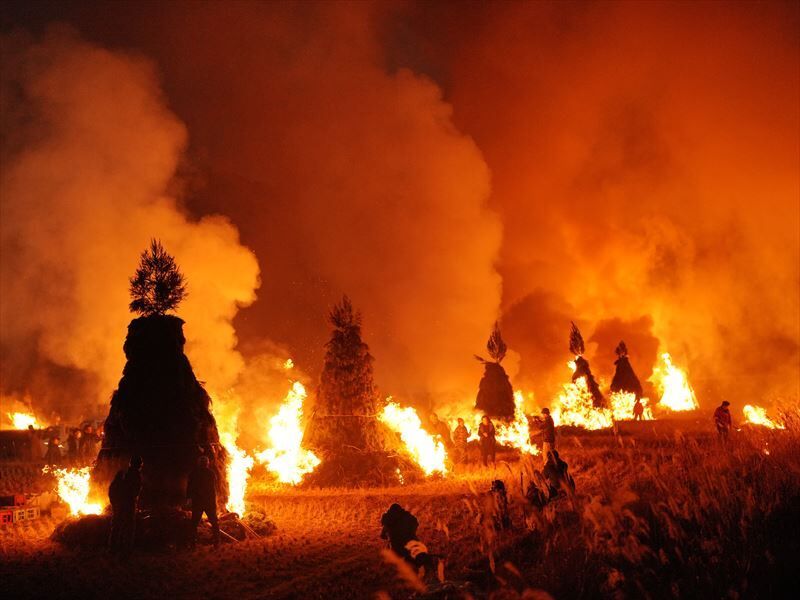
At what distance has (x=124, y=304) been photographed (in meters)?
33.1

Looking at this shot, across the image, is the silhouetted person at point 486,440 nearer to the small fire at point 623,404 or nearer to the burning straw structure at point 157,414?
the burning straw structure at point 157,414

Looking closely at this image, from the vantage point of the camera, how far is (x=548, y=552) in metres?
8.82

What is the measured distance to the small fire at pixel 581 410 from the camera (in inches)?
1331

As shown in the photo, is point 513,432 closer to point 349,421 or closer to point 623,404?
point 623,404

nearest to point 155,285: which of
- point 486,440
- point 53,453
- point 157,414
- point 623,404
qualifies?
point 157,414

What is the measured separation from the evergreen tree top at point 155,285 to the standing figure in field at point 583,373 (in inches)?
1070

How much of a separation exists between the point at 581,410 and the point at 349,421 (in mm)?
18733

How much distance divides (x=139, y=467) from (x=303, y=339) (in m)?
47.1

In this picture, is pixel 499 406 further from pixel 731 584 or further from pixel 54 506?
pixel 731 584

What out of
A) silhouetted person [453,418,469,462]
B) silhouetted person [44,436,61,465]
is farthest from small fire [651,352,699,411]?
silhouetted person [44,436,61,465]

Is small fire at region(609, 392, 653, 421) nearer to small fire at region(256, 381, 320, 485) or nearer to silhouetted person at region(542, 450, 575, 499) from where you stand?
small fire at region(256, 381, 320, 485)

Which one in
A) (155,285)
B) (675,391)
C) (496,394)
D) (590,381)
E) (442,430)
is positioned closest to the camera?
(155,285)

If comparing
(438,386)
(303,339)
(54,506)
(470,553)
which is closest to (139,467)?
(54,506)

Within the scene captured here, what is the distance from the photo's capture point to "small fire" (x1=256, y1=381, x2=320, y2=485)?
21.1 metres
